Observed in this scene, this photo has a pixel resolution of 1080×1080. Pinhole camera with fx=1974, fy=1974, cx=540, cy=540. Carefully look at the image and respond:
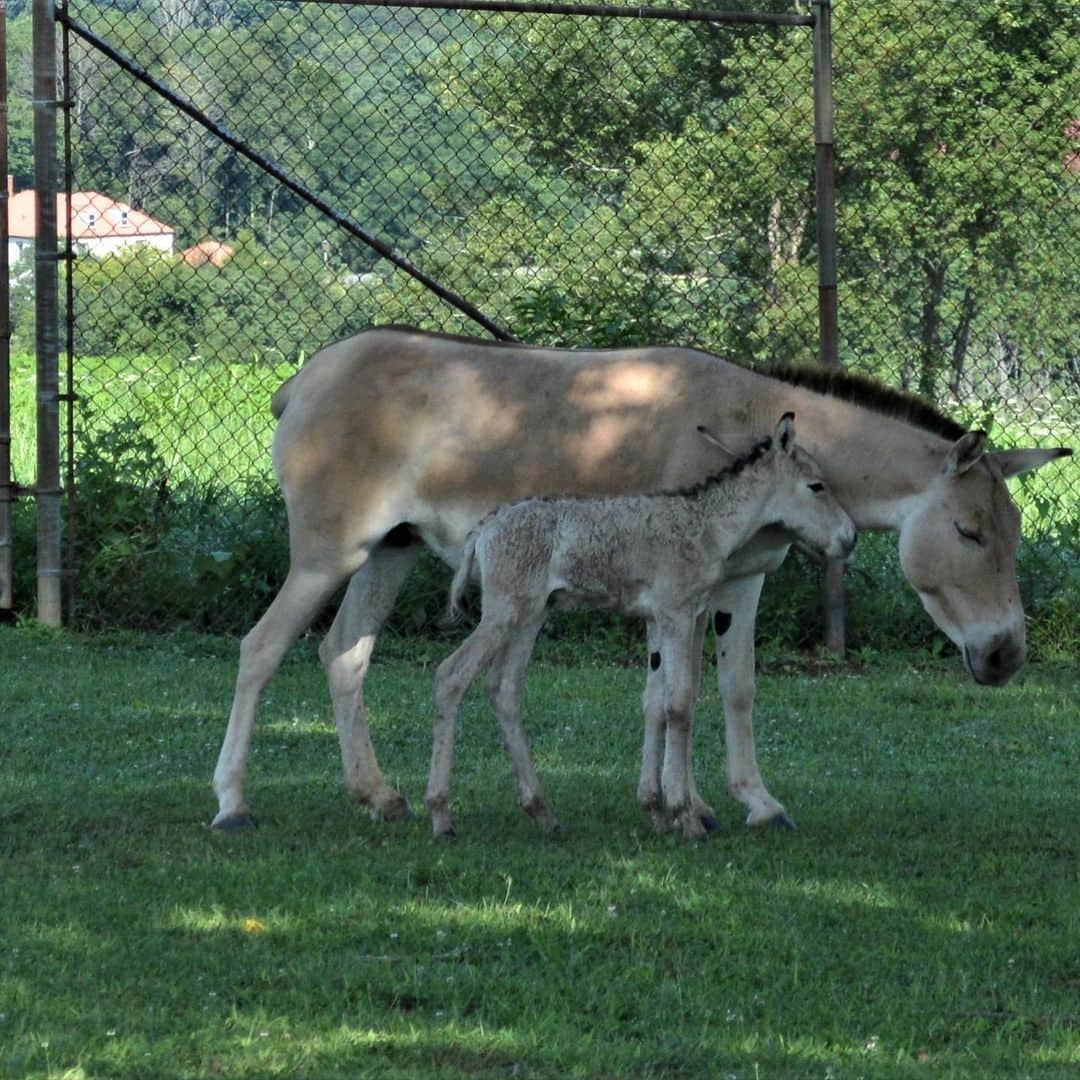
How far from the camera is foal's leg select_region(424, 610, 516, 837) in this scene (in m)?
6.33

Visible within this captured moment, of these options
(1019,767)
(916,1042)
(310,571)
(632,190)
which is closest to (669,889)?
(916,1042)

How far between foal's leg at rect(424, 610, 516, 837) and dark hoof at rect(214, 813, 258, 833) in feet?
2.04

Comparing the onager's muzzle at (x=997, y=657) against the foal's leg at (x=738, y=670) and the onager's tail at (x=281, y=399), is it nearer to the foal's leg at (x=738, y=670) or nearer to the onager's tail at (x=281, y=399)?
the foal's leg at (x=738, y=670)

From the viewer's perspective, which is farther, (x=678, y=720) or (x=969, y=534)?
(x=969, y=534)

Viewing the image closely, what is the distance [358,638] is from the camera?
23.4 ft

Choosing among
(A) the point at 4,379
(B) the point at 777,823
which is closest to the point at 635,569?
(B) the point at 777,823

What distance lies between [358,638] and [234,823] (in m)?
0.93

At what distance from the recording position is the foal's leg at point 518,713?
6402mm

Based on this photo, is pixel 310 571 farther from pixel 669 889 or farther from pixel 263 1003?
pixel 263 1003

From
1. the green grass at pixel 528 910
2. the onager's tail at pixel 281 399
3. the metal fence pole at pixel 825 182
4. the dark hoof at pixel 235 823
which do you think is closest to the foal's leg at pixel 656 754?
the green grass at pixel 528 910

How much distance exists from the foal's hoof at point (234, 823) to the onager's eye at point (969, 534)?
2.56m

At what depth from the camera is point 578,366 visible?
6.86 m

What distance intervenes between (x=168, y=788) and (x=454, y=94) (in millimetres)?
6026

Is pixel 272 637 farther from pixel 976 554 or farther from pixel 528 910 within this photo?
pixel 976 554
